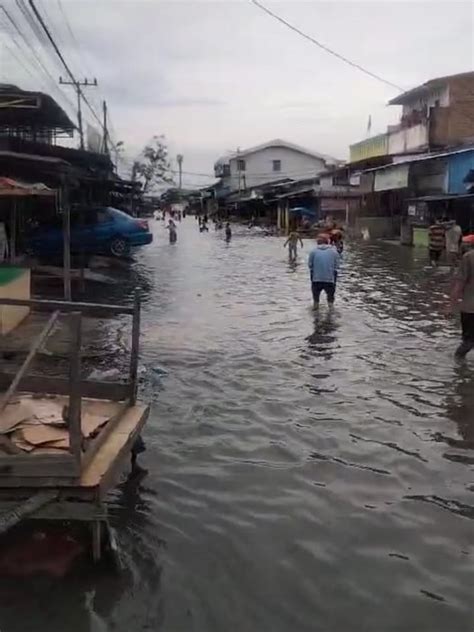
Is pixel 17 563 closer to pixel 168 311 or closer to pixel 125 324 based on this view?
pixel 125 324

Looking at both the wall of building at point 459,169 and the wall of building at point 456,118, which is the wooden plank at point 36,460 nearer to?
the wall of building at point 459,169

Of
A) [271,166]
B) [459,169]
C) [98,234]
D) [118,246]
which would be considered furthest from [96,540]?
[271,166]

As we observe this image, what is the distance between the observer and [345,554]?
4555mm

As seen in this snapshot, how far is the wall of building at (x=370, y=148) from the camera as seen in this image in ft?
144

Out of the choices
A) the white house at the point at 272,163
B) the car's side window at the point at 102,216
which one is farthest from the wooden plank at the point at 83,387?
the white house at the point at 272,163

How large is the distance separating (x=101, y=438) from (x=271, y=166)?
8023 cm

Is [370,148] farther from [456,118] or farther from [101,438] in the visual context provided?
[101,438]

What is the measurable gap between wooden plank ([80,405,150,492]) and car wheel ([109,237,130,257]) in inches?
732

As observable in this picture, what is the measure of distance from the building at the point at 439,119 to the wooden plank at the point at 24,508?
33977 millimetres

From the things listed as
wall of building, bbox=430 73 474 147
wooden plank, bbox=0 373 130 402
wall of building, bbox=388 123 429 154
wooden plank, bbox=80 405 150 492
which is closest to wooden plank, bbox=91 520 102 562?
wooden plank, bbox=80 405 150 492

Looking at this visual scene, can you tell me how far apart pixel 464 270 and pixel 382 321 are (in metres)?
3.89

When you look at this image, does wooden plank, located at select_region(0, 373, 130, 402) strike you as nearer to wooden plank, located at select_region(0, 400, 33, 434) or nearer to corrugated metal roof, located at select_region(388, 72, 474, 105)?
wooden plank, located at select_region(0, 400, 33, 434)

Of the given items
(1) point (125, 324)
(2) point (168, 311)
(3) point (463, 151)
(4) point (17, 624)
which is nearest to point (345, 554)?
(4) point (17, 624)

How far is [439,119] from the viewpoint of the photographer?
3650cm
